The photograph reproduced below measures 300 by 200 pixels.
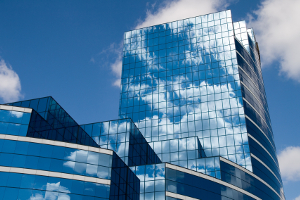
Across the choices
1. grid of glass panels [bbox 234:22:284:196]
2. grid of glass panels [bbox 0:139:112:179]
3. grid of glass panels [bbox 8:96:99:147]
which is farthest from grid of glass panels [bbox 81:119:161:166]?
grid of glass panels [bbox 234:22:284:196]

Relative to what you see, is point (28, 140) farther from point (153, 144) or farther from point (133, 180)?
point (153, 144)

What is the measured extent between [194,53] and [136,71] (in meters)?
22.1

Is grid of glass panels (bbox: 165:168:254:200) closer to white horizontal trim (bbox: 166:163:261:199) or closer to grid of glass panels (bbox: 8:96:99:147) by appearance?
white horizontal trim (bbox: 166:163:261:199)

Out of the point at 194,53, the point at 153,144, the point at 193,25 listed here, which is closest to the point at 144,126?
the point at 153,144

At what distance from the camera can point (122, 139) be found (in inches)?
3051

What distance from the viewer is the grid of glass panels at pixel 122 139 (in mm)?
75756

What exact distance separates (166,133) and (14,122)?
192ft

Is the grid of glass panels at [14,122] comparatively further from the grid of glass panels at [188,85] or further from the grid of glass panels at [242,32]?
the grid of glass panels at [242,32]

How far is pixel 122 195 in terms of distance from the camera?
5806 cm

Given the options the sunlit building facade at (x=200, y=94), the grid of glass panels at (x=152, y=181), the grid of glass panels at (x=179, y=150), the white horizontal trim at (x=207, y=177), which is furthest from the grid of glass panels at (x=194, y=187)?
the grid of glass panels at (x=179, y=150)

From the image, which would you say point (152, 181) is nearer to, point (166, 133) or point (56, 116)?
point (56, 116)

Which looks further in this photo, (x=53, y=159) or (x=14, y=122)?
(x=14, y=122)

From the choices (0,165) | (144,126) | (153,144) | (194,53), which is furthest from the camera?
(194,53)

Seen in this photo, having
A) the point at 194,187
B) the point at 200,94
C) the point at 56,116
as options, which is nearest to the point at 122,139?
the point at 56,116
